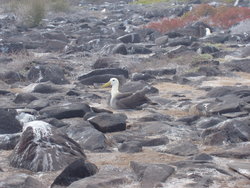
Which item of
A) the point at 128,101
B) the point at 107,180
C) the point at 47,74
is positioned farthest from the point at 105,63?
the point at 107,180

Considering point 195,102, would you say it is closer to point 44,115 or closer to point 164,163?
point 44,115

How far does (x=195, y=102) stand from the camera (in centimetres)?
1139

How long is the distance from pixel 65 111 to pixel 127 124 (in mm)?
980

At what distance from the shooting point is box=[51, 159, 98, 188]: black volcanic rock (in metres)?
6.53

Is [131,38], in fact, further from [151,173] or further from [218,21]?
[151,173]

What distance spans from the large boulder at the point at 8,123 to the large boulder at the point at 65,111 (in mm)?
960

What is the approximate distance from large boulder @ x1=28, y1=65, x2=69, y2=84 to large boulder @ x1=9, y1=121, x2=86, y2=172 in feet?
23.1

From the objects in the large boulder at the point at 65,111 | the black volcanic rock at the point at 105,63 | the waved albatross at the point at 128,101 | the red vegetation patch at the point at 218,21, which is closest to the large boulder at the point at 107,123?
the large boulder at the point at 65,111

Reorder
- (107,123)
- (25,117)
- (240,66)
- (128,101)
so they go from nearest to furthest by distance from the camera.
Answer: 1. (107,123)
2. (25,117)
3. (128,101)
4. (240,66)

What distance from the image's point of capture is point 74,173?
21.8 feet

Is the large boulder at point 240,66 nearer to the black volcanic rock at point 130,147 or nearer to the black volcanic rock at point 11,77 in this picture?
the black volcanic rock at point 11,77

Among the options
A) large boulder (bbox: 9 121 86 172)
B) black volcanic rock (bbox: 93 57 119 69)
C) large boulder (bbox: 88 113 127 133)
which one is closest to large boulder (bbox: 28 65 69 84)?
black volcanic rock (bbox: 93 57 119 69)

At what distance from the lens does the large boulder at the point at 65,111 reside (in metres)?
9.81

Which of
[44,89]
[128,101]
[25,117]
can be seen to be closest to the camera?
[25,117]
